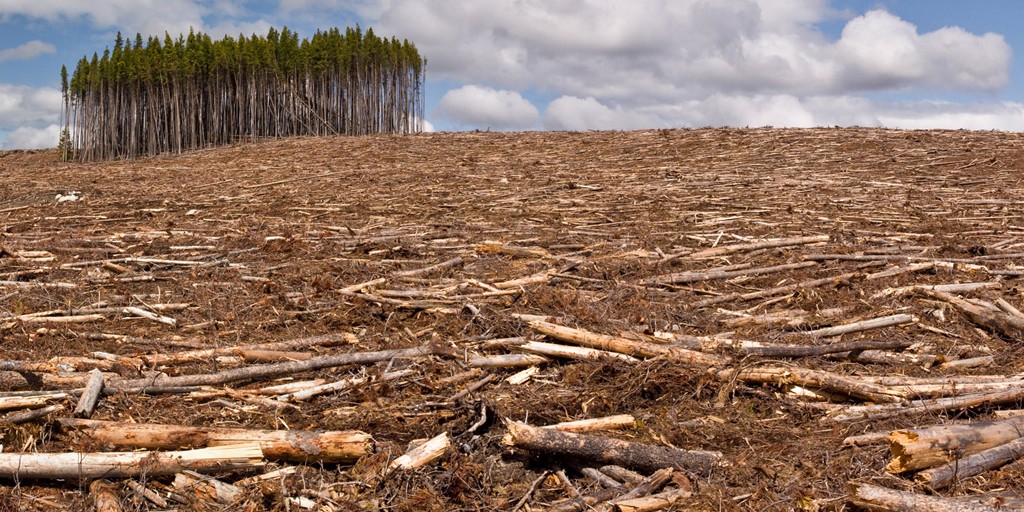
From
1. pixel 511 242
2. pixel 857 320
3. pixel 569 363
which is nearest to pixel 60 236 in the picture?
pixel 511 242

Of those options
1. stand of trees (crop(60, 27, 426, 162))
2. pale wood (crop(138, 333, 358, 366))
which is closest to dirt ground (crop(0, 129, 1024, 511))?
pale wood (crop(138, 333, 358, 366))

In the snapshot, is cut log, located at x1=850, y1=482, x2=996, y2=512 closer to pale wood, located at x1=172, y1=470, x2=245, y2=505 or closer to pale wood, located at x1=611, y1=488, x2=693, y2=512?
pale wood, located at x1=611, y1=488, x2=693, y2=512

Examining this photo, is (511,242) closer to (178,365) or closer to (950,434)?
(178,365)

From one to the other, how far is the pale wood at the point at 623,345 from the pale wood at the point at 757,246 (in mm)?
3185

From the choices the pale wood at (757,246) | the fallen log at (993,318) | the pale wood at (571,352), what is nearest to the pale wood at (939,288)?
the fallen log at (993,318)

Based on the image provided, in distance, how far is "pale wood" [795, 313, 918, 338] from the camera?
241 inches

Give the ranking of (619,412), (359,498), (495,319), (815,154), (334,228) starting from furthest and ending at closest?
(815,154) → (334,228) → (495,319) → (619,412) → (359,498)

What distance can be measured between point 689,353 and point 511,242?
429 centimetres

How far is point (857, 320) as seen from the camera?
6.43 m

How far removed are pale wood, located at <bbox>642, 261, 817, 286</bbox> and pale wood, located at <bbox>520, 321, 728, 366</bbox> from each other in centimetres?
189

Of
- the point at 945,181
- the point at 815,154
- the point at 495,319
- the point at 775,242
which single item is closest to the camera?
the point at 495,319

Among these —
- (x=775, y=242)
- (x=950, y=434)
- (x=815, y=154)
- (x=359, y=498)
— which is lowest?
(x=359, y=498)

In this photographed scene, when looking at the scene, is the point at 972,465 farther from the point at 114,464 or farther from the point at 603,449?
the point at 114,464

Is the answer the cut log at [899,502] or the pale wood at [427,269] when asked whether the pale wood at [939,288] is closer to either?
the cut log at [899,502]
